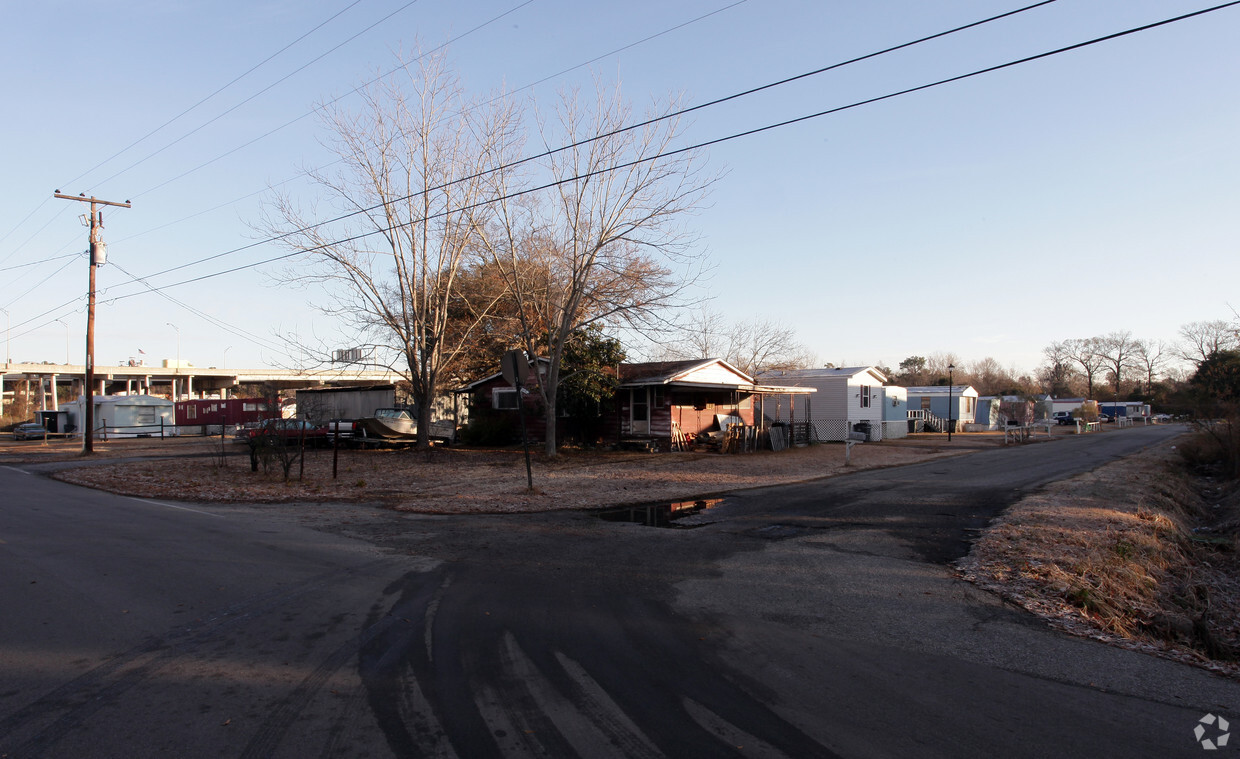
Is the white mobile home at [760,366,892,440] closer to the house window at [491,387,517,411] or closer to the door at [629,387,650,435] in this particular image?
the door at [629,387,650,435]

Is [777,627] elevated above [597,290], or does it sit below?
below

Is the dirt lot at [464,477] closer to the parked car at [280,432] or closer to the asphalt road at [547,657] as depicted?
the parked car at [280,432]

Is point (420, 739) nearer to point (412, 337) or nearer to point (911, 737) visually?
point (911, 737)

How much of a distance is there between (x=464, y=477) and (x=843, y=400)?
25.9 meters

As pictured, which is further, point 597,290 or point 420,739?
point 597,290

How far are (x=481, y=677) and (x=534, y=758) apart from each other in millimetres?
1159

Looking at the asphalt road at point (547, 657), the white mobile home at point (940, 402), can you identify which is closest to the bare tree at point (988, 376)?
the white mobile home at point (940, 402)

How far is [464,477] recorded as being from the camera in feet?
57.3

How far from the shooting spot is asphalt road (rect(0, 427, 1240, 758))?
3.79 metres

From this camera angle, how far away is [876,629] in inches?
226

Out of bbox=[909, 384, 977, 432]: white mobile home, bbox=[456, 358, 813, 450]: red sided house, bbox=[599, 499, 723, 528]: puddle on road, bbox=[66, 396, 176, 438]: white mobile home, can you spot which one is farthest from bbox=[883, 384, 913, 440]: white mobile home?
bbox=[66, 396, 176, 438]: white mobile home

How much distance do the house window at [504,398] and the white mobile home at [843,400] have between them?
15.8 m

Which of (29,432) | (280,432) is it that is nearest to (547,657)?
(280,432)

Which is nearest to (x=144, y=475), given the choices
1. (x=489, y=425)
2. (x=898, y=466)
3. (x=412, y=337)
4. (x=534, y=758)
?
(x=412, y=337)
